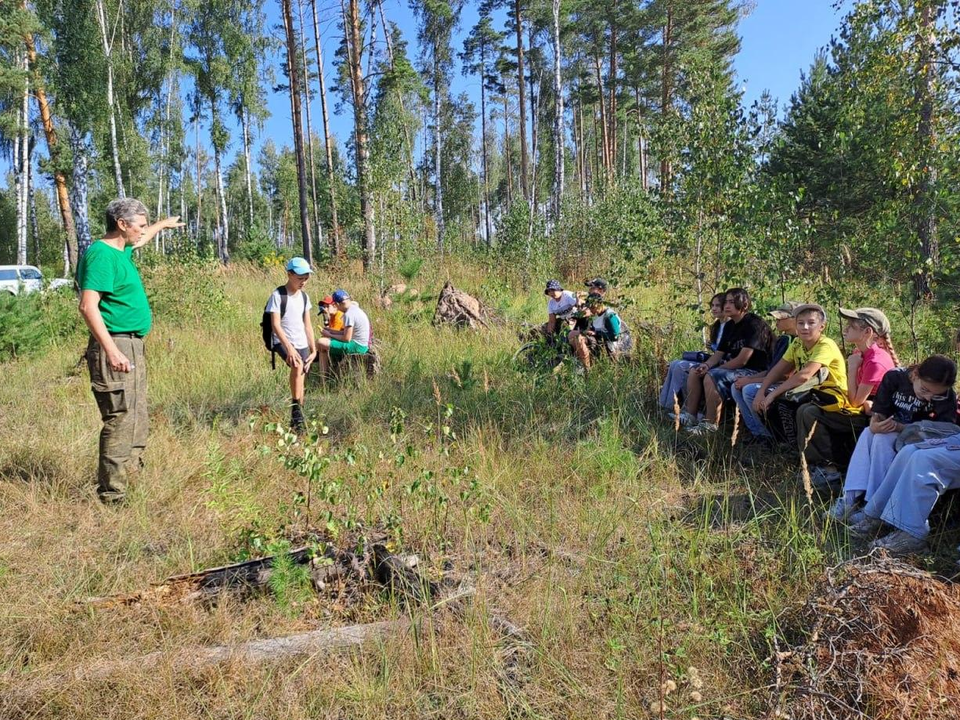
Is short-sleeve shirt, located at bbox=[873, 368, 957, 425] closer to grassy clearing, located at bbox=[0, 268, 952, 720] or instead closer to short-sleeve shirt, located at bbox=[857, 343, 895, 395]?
short-sleeve shirt, located at bbox=[857, 343, 895, 395]

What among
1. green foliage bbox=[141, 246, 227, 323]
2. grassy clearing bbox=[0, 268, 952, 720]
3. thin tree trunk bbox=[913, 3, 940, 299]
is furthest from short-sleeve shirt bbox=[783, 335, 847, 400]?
green foliage bbox=[141, 246, 227, 323]

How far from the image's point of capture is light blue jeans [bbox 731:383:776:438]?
430cm

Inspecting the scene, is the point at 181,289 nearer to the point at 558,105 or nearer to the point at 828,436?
the point at 828,436

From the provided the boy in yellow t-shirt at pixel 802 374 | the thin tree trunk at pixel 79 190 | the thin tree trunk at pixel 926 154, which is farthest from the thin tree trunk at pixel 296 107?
the boy in yellow t-shirt at pixel 802 374

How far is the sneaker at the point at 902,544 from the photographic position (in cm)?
282

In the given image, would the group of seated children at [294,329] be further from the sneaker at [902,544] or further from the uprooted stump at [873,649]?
the sneaker at [902,544]

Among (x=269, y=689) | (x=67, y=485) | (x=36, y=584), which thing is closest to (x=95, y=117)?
(x=67, y=485)

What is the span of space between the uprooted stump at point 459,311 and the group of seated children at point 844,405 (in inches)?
158

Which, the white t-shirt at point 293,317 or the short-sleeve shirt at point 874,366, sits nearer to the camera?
the short-sleeve shirt at point 874,366

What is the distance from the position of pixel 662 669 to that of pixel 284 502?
220 cm

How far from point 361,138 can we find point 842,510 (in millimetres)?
11702

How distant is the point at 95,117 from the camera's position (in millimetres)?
15102

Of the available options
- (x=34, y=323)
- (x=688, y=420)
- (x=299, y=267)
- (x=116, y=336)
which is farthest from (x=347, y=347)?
(x=34, y=323)

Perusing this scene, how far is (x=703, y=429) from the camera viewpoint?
4473mm
